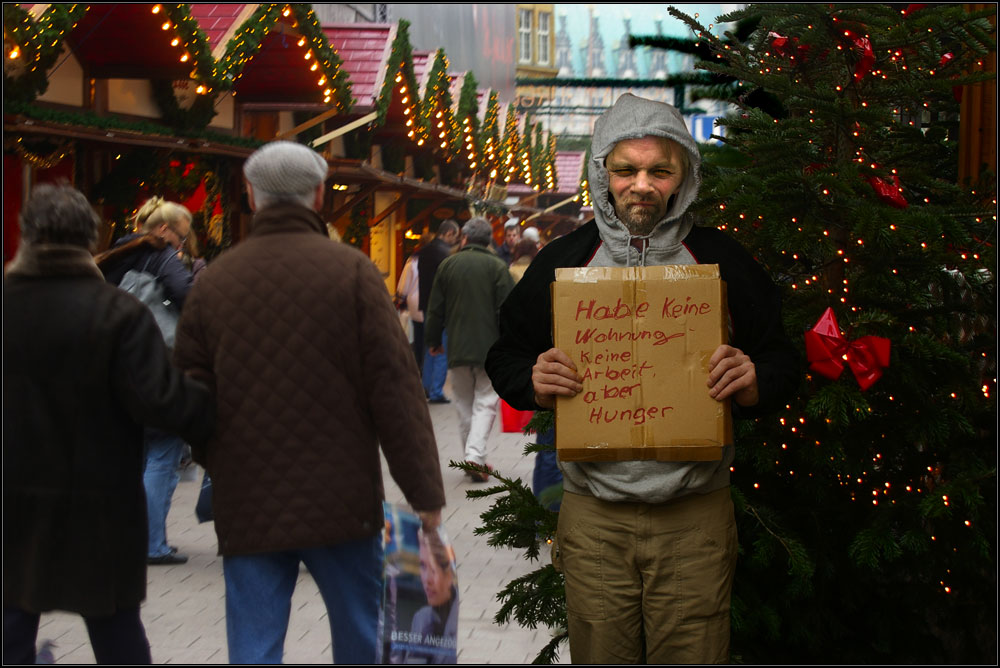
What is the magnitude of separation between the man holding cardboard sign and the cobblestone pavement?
2.04 meters

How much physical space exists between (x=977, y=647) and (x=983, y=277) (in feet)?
4.01

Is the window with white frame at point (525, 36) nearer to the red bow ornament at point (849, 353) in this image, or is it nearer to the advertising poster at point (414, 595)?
the red bow ornament at point (849, 353)

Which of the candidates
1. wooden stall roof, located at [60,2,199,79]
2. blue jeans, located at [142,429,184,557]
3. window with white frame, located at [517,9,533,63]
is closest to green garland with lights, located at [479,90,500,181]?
wooden stall roof, located at [60,2,199,79]

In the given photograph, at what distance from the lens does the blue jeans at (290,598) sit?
3.29 meters

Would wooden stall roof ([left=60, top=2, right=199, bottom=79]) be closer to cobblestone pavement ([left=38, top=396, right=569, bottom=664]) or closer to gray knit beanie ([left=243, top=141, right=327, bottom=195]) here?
cobblestone pavement ([left=38, top=396, right=569, bottom=664])

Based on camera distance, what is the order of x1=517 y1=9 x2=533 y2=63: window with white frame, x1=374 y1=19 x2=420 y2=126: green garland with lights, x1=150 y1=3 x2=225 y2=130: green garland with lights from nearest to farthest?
x1=150 y1=3 x2=225 y2=130: green garland with lights < x1=374 y1=19 x2=420 y2=126: green garland with lights < x1=517 y1=9 x2=533 y2=63: window with white frame

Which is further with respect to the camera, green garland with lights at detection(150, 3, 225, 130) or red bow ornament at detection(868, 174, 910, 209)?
green garland with lights at detection(150, 3, 225, 130)

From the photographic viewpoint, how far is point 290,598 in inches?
131

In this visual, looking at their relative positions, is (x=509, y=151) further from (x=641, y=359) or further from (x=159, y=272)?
(x=641, y=359)

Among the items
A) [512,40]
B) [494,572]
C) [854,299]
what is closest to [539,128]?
[512,40]

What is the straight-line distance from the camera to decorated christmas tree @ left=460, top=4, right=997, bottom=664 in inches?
143

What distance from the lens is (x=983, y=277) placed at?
12.2ft

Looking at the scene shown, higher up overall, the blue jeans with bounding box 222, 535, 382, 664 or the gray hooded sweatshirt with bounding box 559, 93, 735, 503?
the gray hooded sweatshirt with bounding box 559, 93, 735, 503

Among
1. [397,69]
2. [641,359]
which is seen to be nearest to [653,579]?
[641,359]
